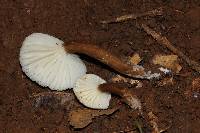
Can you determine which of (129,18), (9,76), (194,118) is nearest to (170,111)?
(194,118)

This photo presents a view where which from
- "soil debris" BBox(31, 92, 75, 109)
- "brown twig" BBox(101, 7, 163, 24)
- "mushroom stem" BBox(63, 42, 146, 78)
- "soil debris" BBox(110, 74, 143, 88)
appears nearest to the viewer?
"mushroom stem" BBox(63, 42, 146, 78)

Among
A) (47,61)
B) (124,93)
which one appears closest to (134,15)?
(124,93)

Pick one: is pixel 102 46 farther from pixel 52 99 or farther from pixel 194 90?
pixel 194 90

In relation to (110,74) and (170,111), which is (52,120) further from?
(170,111)

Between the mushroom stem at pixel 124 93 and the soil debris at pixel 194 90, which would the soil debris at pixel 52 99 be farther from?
the soil debris at pixel 194 90

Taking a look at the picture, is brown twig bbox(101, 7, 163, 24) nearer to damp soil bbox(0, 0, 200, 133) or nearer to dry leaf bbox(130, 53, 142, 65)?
damp soil bbox(0, 0, 200, 133)

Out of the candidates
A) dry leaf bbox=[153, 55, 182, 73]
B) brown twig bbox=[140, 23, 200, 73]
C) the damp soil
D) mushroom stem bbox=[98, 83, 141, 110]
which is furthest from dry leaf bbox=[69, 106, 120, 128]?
brown twig bbox=[140, 23, 200, 73]

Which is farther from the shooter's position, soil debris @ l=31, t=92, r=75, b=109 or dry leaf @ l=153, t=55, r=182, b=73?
dry leaf @ l=153, t=55, r=182, b=73
